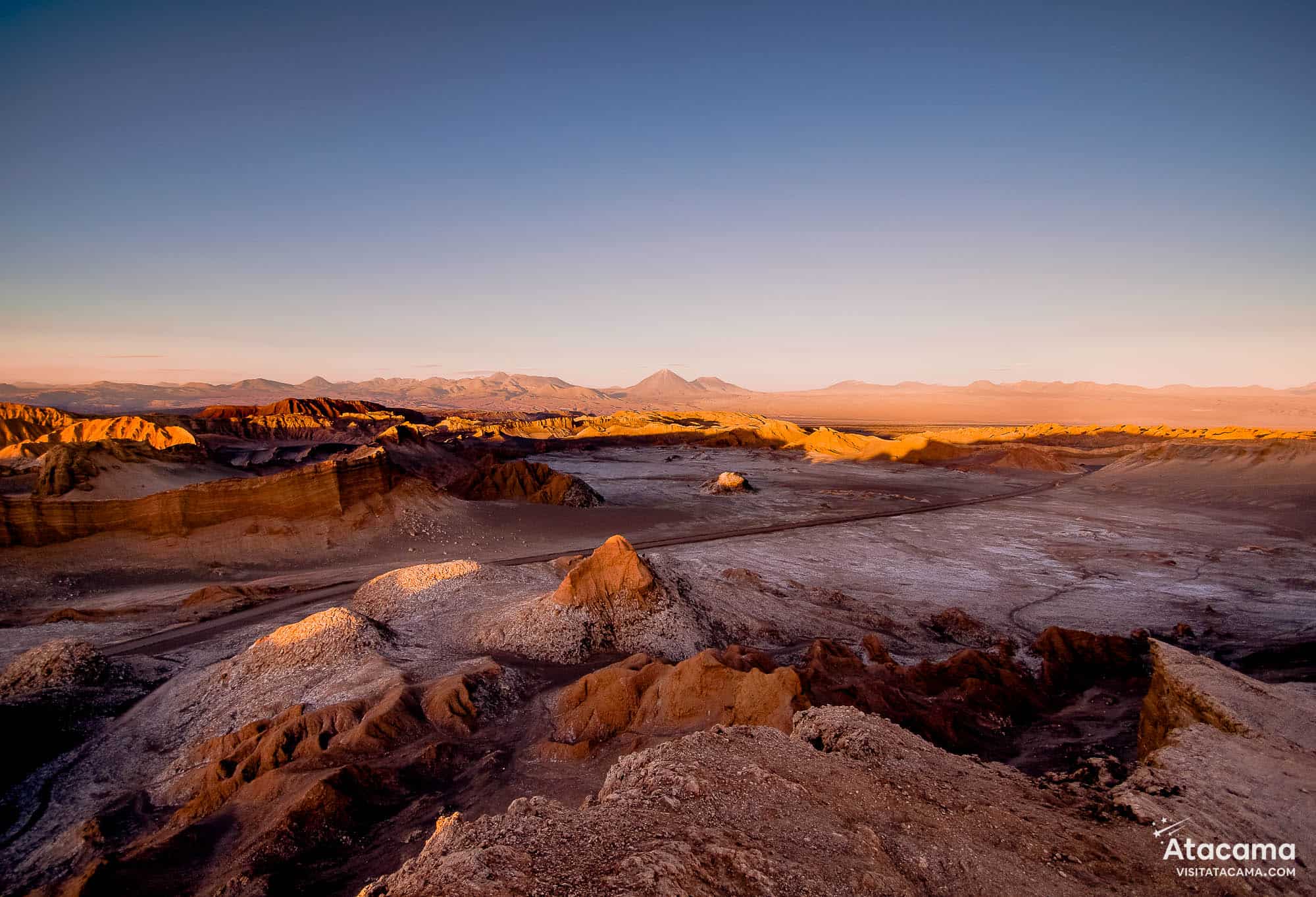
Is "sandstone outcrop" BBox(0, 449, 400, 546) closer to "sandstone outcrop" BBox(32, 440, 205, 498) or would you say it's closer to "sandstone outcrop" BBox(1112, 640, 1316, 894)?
"sandstone outcrop" BBox(32, 440, 205, 498)

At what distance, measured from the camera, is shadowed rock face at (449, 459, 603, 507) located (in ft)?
87.1

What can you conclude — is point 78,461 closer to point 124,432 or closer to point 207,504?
point 207,504

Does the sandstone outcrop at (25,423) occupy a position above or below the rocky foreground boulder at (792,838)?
above

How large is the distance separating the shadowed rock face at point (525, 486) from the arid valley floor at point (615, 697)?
3.30m

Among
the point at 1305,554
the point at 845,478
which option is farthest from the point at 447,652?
the point at 845,478

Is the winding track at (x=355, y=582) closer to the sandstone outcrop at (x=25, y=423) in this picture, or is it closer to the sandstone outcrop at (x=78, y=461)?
the sandstone outcrop at (x=78, y=461)

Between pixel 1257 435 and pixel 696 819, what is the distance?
65.4 m

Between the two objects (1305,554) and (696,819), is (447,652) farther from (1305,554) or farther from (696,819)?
(1305,554)

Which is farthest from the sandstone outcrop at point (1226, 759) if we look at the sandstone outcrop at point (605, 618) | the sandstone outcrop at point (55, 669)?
the sandstone outcrop at point (55, 669)

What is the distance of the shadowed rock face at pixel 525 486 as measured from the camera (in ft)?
87.1

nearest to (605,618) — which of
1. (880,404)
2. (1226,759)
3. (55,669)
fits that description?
(55,669)

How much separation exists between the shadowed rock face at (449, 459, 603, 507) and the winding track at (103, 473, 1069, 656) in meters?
6.41

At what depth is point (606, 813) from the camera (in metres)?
3.57

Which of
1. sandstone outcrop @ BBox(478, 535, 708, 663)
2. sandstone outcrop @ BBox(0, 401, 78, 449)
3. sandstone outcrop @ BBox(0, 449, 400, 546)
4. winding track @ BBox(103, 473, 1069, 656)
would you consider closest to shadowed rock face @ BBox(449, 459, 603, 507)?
sandstone outcrop @ BBox(0, 449, 400, 546)
